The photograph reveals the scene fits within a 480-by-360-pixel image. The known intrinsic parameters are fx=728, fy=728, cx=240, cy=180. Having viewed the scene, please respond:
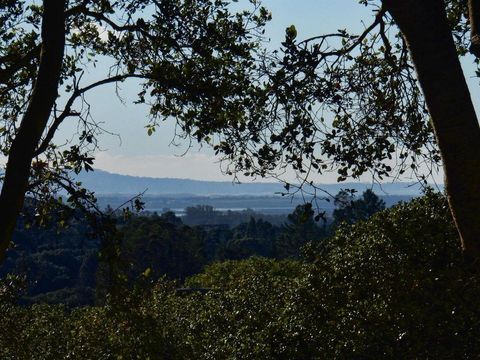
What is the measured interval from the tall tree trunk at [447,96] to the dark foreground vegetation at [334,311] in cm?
113

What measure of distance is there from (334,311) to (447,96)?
146 inches

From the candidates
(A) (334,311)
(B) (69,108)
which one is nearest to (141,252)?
(A) (334,311)

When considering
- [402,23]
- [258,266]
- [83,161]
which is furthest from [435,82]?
[258,266]

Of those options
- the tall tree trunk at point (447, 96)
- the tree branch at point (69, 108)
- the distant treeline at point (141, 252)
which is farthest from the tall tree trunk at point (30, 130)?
the distant treeline at point (141, 252)

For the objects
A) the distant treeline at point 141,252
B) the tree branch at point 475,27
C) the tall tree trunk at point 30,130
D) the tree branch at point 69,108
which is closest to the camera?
the tall tree trunk at point 30,130

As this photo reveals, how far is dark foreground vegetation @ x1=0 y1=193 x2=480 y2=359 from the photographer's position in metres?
7.71

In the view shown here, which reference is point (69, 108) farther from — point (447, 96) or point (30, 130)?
point (447, 96)

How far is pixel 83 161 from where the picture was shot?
7.64 metres

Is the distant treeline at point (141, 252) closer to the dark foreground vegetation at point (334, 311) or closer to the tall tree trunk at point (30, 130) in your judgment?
the dark foreground vegetation at point (334, 311)

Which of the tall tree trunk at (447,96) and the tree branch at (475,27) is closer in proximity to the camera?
the tall tree trunk at (447,96)

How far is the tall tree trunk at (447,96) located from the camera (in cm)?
608

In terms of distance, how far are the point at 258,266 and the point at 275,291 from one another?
59.0ft

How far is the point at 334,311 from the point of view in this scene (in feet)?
29.3

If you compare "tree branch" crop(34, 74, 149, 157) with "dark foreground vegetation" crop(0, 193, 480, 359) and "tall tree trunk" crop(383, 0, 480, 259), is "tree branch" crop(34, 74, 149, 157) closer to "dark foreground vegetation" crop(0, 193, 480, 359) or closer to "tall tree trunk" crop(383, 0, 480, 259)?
"dark foreground vegetation" crop(0, 193, 480, 359)
